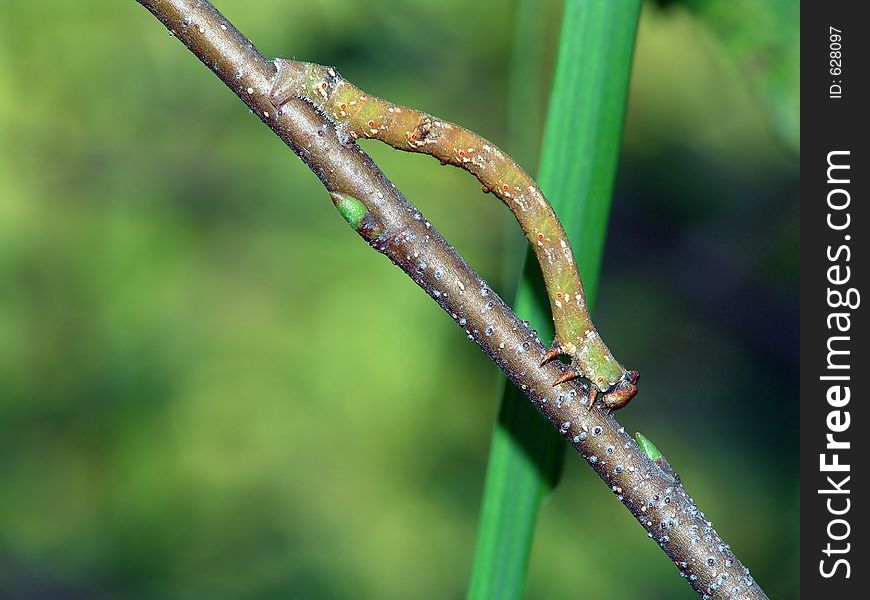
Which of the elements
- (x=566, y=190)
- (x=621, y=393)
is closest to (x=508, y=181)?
(x=566, y=190)

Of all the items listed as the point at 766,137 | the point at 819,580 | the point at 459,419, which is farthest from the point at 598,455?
the point at 766,137

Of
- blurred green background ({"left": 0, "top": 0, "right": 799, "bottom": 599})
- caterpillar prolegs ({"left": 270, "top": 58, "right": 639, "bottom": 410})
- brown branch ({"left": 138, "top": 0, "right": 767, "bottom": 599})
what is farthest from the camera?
blurred green background ({"left": 0, "top": 0, "right": 799, "bottom": 599})

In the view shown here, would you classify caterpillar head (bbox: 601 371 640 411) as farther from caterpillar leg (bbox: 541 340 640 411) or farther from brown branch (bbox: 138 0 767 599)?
brown branch (bbox: 138 0 767 599)

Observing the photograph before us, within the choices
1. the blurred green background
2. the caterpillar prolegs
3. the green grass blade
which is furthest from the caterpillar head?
the blurred green background

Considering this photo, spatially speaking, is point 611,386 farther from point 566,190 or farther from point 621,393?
point 566,190

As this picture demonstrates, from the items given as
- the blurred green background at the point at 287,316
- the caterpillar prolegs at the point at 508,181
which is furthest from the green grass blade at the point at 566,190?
the blurred green background at the point at 287,316

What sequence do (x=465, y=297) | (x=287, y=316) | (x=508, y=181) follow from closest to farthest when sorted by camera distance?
(x=465, y=297) → (x=508, y=181) → (x=287, y=316)
